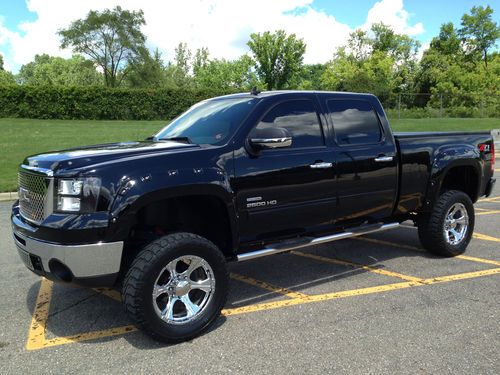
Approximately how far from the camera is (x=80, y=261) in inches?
127

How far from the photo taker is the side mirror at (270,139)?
3.80 m

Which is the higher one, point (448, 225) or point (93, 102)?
point (93, 102)

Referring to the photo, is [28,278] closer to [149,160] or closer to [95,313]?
[95,313]

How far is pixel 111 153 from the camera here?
3.59 meters

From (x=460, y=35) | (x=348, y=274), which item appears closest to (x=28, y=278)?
(x=348, y=274)

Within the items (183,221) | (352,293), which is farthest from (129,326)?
(352,293)

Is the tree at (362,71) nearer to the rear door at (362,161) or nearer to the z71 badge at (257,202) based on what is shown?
the rear door at (362,161)

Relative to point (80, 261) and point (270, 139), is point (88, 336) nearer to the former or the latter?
point (80, 261)

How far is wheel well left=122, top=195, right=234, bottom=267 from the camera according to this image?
12.4 feet

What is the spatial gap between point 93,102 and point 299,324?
28157mm

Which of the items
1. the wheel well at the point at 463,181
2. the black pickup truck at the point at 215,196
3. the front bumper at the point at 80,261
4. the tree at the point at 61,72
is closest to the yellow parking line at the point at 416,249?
the black pickup truck at the point at 215,196

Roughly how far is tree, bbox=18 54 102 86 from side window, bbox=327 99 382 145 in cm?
4347

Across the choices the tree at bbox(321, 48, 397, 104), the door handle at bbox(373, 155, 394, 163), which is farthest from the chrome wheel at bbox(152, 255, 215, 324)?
the tree at bbox(321, 48, 397, 104)

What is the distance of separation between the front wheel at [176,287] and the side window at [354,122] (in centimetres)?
190
